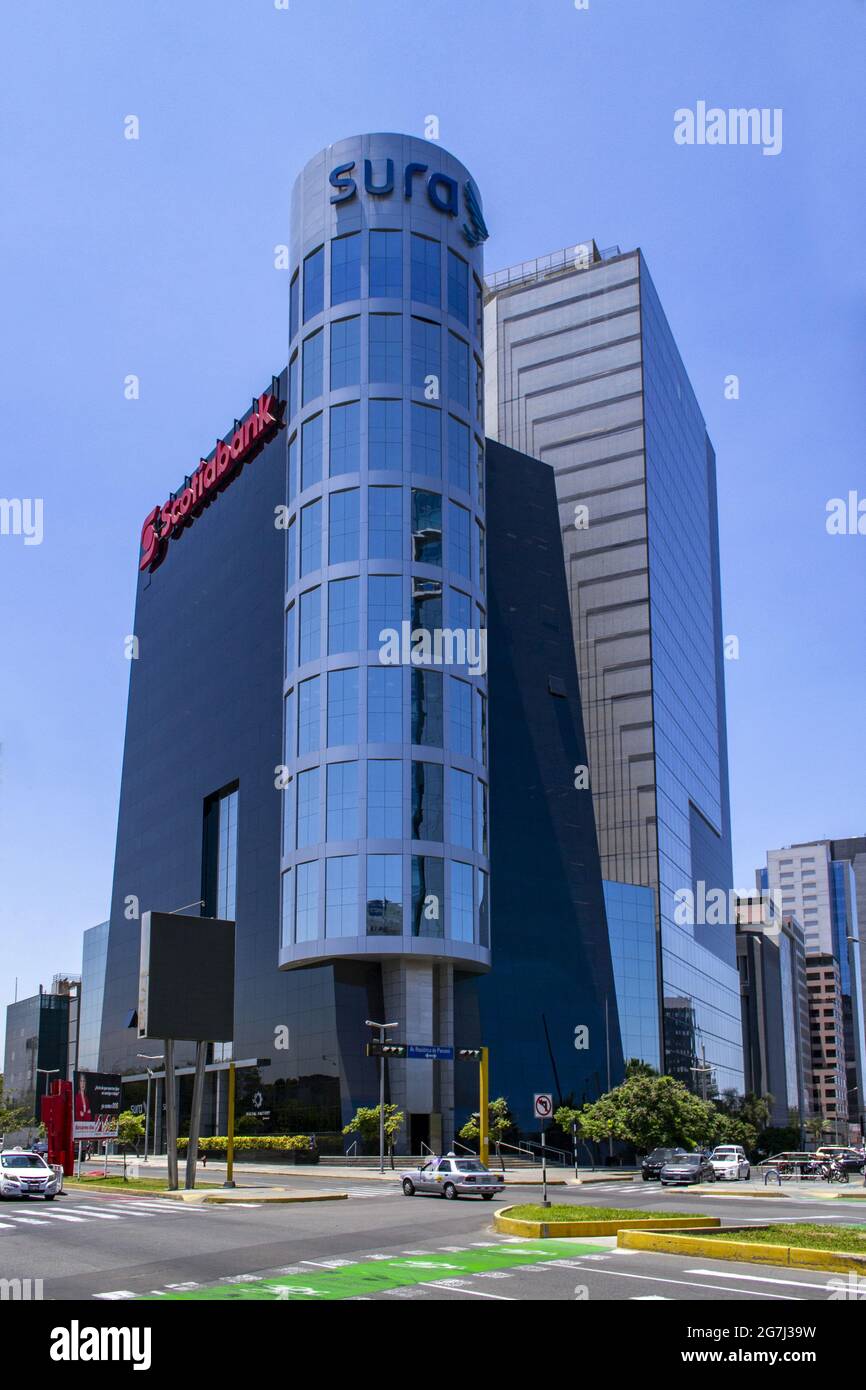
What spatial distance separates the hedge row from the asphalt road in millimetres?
40138

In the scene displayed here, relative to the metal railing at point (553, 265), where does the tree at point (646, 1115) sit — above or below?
below

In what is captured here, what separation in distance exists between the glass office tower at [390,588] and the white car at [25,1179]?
35.8 metres

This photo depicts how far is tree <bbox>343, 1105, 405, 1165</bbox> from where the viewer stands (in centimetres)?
6910

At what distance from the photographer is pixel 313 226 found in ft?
291

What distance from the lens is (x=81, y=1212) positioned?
1405 inches

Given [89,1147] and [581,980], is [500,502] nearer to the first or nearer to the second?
[581,980]

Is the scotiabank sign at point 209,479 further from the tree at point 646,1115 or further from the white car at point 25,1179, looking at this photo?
the white car at point 25,1179

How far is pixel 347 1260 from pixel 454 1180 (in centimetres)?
2112

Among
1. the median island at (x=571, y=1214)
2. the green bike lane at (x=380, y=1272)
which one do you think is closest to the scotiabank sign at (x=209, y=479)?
the median island at (x=571, y=1214)

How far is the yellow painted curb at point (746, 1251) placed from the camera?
1983cm

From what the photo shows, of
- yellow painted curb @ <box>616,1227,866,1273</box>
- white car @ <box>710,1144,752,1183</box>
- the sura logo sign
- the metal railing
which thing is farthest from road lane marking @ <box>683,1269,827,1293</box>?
the metal railing

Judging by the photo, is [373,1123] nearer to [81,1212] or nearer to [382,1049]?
[382,1049]

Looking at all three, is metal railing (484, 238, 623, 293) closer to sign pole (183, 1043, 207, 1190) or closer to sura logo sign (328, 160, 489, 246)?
sura logo sign (328, 160, 489, 246)

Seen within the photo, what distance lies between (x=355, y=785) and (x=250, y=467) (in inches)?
1296
